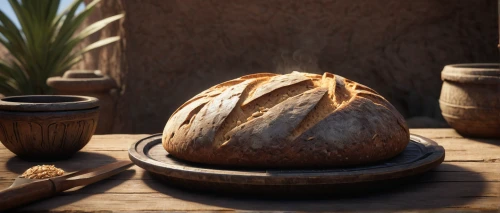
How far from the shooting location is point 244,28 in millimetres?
4570

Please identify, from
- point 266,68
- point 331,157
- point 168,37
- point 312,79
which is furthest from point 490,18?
point 331,157

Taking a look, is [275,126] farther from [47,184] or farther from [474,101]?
[474,101]

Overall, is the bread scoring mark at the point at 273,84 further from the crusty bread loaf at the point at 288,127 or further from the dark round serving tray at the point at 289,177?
the dark round serving tray at the point at 289,177

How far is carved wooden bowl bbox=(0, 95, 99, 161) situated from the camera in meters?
2.14

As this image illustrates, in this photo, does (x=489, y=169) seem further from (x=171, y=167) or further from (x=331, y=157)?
(x=171, y=167)

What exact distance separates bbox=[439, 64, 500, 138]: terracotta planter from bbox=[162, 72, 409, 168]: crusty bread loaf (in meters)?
0.74

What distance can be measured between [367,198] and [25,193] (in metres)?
0.93

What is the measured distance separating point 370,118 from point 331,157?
20cm

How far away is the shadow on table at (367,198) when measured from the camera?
165 centimetres

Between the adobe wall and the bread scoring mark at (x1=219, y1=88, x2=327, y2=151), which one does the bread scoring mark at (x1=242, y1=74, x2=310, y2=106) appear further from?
the adobe wall

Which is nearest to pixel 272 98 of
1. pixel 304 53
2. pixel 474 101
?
pixel 474 101

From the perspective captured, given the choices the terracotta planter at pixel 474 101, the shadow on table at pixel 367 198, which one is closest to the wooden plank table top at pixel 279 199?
the shadow on table at pixel 367 198

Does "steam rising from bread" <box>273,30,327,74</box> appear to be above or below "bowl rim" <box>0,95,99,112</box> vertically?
below

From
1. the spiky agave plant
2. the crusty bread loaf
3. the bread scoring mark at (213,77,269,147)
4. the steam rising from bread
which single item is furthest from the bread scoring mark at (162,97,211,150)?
the spiky agave plant
